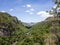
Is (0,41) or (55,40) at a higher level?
(55,40)

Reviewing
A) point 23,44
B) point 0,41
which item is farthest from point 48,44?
point 0,41

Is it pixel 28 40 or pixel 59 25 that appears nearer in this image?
pixel 59 25

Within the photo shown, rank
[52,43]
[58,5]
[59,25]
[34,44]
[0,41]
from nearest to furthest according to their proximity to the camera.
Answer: [58,5], [59,25], [52,43], [34,44], [0,41]

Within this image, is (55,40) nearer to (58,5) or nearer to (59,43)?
(59,43)

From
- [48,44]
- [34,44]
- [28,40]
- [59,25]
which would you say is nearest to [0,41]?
[28,40]

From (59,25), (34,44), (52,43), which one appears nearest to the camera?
(59,25)

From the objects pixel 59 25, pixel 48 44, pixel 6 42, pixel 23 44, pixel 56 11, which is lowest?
pixel 6 42

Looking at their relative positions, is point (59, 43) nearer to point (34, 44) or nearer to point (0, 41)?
point (34, 44)

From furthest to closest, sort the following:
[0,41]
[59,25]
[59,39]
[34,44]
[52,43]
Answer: [0,41]
[34,44]
[52,43]
[59,39]
[59,25]

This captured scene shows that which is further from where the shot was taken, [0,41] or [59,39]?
[0,41]
